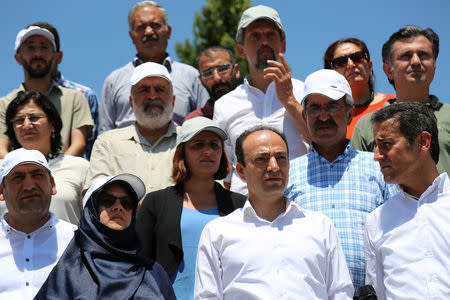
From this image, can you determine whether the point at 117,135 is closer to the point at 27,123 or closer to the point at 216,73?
the point at 27,123

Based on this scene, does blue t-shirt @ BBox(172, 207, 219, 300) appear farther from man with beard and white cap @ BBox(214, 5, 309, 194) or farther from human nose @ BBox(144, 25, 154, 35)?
human nose @ BBox(144, 25, 154, 35)

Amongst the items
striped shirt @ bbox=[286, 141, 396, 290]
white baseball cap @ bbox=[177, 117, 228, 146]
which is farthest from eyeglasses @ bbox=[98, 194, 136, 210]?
striped shirt @ bbox=[286, 141, 396, 290]

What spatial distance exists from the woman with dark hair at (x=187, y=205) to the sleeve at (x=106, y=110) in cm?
242

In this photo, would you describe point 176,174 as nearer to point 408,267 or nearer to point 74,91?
point 408,267

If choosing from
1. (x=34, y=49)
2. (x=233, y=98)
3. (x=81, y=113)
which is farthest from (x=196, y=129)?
(x=34, y=49)

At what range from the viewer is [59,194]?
646cm

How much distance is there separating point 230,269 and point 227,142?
2.31m

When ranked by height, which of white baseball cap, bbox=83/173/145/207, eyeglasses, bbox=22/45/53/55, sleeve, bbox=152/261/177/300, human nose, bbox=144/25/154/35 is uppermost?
human nose, bbox=144/25/154/35

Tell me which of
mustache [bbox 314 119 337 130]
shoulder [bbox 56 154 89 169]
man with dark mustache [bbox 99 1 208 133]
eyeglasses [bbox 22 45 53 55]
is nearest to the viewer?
mustache [bbox 314 119 337 130]

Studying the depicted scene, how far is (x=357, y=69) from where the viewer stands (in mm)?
7117

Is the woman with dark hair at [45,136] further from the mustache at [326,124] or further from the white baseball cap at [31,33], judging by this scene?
the mustache at [326,124]

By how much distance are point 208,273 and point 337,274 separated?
91cm

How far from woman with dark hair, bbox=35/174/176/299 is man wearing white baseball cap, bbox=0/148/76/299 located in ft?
1.91

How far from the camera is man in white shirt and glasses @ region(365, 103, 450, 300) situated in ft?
14.7
